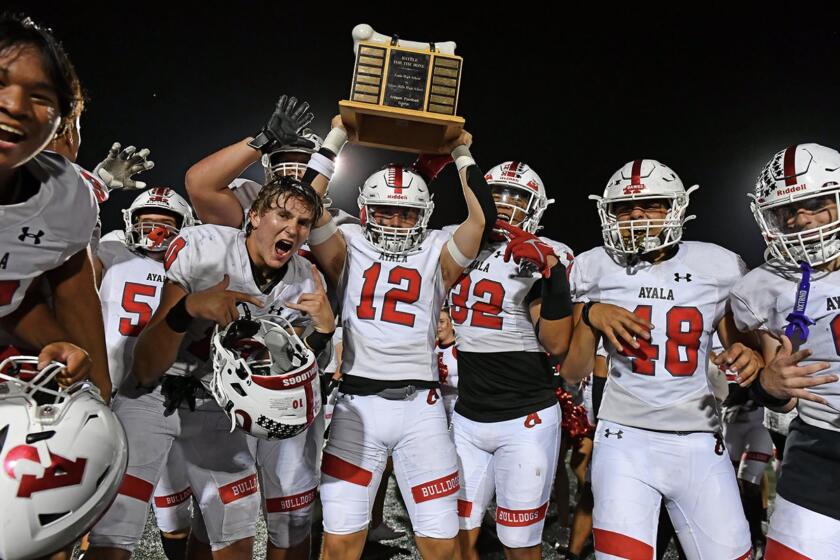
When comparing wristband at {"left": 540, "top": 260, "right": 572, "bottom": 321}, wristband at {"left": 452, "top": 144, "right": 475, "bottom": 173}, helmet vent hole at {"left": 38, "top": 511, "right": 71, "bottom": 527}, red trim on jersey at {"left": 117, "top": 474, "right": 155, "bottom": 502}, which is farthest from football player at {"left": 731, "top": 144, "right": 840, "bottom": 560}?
red trim on jersey at {"left": 117, "top": 474, "right": 155, "bottom": 502}

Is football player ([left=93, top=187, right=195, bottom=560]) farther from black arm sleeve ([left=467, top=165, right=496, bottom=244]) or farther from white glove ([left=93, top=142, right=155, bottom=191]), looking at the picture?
black arm sleeve ([left=467, top=165, right=496, bottom=244])

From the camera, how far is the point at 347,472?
2816 mm

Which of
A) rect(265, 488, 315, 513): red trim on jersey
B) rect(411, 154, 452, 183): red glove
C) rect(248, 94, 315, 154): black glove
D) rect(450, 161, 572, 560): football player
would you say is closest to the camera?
rect(265, 488, 315, 513): red trim on jersey

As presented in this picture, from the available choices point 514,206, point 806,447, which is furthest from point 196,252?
point 806,447

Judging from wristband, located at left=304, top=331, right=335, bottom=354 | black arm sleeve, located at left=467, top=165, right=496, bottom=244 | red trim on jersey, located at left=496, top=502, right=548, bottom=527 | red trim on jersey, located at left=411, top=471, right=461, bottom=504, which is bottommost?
red trim on jersey, located at left=496, top=502, right=548, bottom=527

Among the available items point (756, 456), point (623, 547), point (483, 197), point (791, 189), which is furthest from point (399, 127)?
point (756, 456)

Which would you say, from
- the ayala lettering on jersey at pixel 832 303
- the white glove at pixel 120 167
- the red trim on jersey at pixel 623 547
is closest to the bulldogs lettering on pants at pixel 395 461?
the red trim on jersey at pixel 623 547

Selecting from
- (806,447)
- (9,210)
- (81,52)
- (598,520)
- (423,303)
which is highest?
(81,52)

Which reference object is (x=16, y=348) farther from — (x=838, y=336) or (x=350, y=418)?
(x=838, y=336)

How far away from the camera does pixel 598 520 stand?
2.48m

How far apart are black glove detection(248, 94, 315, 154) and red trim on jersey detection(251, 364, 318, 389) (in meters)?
1.48

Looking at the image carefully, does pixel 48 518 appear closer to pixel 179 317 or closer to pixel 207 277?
pixel 179 317

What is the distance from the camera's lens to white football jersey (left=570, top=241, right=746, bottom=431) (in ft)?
8.52

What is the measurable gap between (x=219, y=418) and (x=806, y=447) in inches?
87.6
